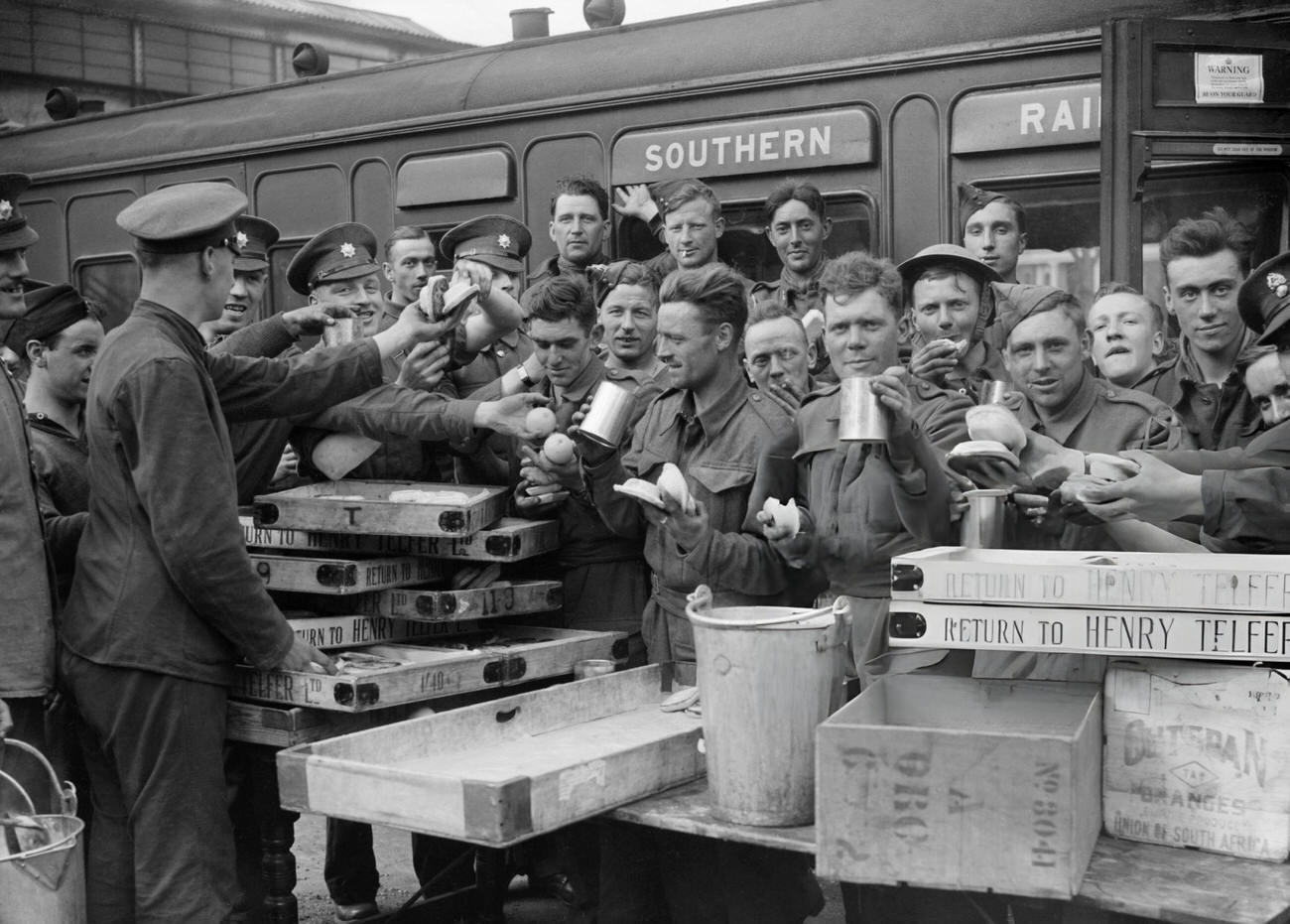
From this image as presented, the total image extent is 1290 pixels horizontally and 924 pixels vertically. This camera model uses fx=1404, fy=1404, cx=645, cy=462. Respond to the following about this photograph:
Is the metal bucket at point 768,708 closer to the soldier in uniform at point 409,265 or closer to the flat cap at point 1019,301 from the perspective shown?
the flat cap at point 1019,301

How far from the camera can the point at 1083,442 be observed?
390cm

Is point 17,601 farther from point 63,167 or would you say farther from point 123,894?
point 63,167

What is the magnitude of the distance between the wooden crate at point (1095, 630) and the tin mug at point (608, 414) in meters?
1.15

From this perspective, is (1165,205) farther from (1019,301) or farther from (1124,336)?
(1124,336)

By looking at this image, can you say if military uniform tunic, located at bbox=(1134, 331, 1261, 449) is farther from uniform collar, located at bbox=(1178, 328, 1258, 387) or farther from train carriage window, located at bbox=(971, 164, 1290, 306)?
train carriage window, located at bbox=(971, 164, 1290, 306)

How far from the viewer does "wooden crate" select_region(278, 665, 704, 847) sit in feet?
8.98

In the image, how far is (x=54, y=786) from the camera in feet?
11.3

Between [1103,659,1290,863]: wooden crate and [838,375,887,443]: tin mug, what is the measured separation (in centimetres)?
75

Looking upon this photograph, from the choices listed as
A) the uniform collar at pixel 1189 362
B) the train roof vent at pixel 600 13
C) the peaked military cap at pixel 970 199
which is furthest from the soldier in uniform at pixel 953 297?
the train roof vent at pixel 600 13

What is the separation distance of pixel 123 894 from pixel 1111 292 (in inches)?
140

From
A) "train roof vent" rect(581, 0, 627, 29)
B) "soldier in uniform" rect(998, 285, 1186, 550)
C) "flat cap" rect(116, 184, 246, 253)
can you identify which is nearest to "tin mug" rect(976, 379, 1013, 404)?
"soldier in uniform" rect(998, 285, 1186, 550)

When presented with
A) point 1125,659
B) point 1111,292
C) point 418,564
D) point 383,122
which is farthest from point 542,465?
point 383,122

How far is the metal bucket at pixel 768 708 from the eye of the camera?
280 cm

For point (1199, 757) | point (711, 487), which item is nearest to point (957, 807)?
point (1199, 757)
